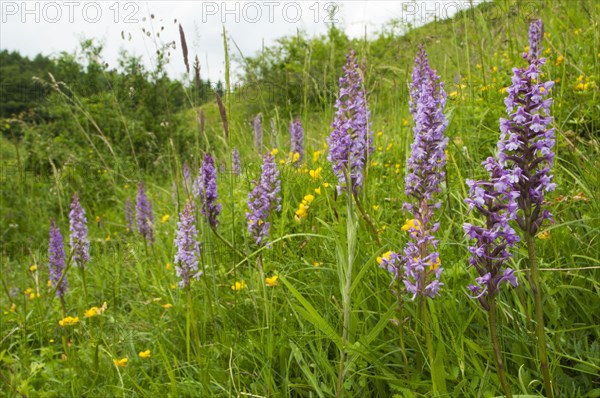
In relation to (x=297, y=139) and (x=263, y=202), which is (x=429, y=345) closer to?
(x=263, y=202)

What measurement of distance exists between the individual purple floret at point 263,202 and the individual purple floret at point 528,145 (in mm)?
1587

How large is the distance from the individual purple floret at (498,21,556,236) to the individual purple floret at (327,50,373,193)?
109cm

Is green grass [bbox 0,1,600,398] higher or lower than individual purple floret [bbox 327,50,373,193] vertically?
lower

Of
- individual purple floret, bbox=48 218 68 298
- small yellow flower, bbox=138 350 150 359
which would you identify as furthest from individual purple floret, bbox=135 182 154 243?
small yellow flower, bbox=138 350 150 359

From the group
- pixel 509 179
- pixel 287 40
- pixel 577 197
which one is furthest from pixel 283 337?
pixel 287 40

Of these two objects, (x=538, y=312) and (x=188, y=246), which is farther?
(x=188, y=246)

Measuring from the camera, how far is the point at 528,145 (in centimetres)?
123

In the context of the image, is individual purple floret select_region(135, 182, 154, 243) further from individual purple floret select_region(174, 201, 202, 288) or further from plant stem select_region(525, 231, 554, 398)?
plant stem select_region(525, 231, 554, 398)

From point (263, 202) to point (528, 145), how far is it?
5.74ft

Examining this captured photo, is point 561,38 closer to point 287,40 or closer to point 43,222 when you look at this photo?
point 43,222

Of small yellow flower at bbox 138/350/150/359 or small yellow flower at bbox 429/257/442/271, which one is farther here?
small yellow flower at bbox 138/350/150/359

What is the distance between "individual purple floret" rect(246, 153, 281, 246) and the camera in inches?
107

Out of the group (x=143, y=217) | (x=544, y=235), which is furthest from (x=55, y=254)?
(x=544, y=235)

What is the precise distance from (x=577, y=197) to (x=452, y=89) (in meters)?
3.70
